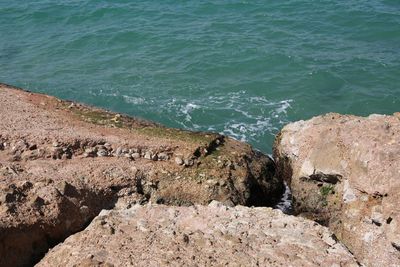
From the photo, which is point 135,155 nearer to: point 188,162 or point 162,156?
point 162,156

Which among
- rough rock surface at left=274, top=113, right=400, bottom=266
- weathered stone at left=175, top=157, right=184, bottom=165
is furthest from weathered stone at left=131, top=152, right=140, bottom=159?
rough rock surface at left=274, top=113, right=400, bottom=266

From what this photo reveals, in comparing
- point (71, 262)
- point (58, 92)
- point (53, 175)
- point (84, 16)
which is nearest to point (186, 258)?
point (71, 262)

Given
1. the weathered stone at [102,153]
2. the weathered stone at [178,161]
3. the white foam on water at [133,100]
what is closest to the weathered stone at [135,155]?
the weathered stone at [102,153]

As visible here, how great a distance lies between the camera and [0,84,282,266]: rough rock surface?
11.8 m

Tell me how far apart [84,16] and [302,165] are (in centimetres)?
2447

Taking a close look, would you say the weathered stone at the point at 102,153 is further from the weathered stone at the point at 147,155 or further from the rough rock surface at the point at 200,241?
the rough rock surface at the point at 200,241

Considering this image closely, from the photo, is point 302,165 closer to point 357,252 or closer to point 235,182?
point 235,182

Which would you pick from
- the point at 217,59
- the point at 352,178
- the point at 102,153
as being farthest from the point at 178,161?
the point at 217,59

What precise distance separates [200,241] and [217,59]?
1864cm

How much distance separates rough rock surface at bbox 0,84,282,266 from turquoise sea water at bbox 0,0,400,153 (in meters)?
5.80

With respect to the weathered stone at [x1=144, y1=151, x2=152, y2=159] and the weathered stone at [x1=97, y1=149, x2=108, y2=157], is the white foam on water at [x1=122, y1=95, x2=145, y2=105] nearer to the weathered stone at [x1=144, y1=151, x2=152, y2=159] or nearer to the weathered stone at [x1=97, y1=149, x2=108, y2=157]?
the weathered stone at [x1=144, y1=151, x2=152, y2=159]

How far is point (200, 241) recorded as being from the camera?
35.3ft

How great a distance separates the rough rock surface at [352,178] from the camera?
12.9 meters

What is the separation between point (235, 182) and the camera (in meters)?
15.2
